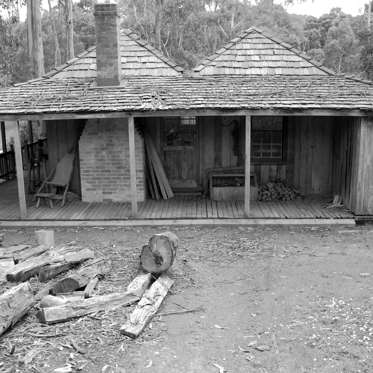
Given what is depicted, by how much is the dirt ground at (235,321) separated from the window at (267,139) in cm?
393

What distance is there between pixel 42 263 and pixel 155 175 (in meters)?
5.86

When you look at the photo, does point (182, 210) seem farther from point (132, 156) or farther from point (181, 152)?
point (181, 152)

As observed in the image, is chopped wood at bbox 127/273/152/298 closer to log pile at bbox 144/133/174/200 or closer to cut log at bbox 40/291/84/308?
cut log at bbox 40/291/84/308

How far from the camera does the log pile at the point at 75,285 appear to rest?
6.21 metres

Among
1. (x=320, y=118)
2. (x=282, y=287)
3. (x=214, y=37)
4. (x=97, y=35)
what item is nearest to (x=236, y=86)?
(x=320, y=118)

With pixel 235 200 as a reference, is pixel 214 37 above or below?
above

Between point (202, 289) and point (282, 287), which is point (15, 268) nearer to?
point (202, 289)

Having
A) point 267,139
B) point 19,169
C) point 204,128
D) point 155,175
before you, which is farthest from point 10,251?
point 267,139

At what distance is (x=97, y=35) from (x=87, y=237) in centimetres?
518

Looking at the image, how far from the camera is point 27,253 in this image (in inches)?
331

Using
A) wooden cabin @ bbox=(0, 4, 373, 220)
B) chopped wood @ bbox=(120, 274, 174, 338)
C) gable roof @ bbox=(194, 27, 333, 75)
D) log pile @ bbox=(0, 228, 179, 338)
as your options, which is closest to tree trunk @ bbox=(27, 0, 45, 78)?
wooden cabin @ bbox=(0, 4, 373, 220)

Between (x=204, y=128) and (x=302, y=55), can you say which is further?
(x=302, y=55)

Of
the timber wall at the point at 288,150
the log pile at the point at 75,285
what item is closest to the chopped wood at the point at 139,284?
the log pile at the point at 75,285

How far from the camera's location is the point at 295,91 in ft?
38.6
